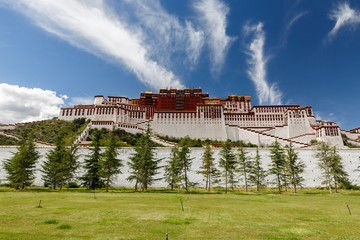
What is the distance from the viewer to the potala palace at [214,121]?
272ft

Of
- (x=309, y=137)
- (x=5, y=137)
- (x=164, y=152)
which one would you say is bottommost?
(x=164, y=152)

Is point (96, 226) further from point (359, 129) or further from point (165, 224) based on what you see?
point (359, 129)

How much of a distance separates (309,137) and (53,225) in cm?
9194

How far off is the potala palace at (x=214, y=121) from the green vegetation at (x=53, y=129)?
5.77 metres

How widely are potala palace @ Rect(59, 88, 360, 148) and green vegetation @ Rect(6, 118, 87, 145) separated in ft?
18.9

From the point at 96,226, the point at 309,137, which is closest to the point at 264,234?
the point at 96,226

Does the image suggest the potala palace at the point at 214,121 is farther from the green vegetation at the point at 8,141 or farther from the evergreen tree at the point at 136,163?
the evergreen tree at the point at 136,163

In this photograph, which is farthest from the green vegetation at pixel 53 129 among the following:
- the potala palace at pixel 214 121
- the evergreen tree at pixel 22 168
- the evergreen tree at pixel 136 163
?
the evergreen tree at pixel 136 163

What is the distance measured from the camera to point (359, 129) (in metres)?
90.1

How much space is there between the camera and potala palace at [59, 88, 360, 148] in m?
83.0

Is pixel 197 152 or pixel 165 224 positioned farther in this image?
pixel 197 152

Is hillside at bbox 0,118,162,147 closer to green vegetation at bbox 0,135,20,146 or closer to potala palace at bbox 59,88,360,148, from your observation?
potala palace at bbox 59,88,360,148

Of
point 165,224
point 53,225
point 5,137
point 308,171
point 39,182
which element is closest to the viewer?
point 53,225

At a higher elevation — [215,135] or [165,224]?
[215,135]
